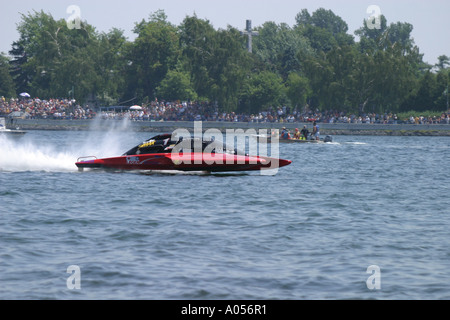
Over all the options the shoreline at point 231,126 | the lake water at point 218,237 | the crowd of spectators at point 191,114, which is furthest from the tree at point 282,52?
the lake water at point 218,237

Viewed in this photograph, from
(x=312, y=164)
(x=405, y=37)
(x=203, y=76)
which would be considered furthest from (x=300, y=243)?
(x=405, y=37)

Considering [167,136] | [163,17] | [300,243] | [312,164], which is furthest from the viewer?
[163,17]

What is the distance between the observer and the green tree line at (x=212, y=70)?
81062 mm

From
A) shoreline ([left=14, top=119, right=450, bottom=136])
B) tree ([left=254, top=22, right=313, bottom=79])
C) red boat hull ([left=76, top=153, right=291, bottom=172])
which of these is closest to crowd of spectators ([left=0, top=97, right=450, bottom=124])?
shoreline ([left=14, top=119, right=450, bottom=136])

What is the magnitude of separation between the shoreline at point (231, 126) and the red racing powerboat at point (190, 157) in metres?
45.4

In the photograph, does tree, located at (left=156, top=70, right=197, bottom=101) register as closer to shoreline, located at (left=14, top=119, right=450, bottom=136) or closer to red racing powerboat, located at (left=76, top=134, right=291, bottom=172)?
shoreline, located at (left=14, top=119, right=450, bottom=136)

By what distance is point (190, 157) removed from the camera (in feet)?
84.2

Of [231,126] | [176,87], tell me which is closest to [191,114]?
[231,126]

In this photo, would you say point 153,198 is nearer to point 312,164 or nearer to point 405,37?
point 312,164

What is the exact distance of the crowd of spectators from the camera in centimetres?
7462

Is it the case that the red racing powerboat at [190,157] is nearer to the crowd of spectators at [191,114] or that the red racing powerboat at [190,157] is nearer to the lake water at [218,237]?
the lake water at [218,237]

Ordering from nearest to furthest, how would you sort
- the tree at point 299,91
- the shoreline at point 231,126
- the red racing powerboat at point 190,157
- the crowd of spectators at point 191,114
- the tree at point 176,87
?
the red racing powerboat at point 190,157 < the shoreline at point 231,126 < the crowd of spectators at point 191,114 < the tree at point 299,91 < the tree at point 176,87

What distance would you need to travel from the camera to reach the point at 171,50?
105 m
